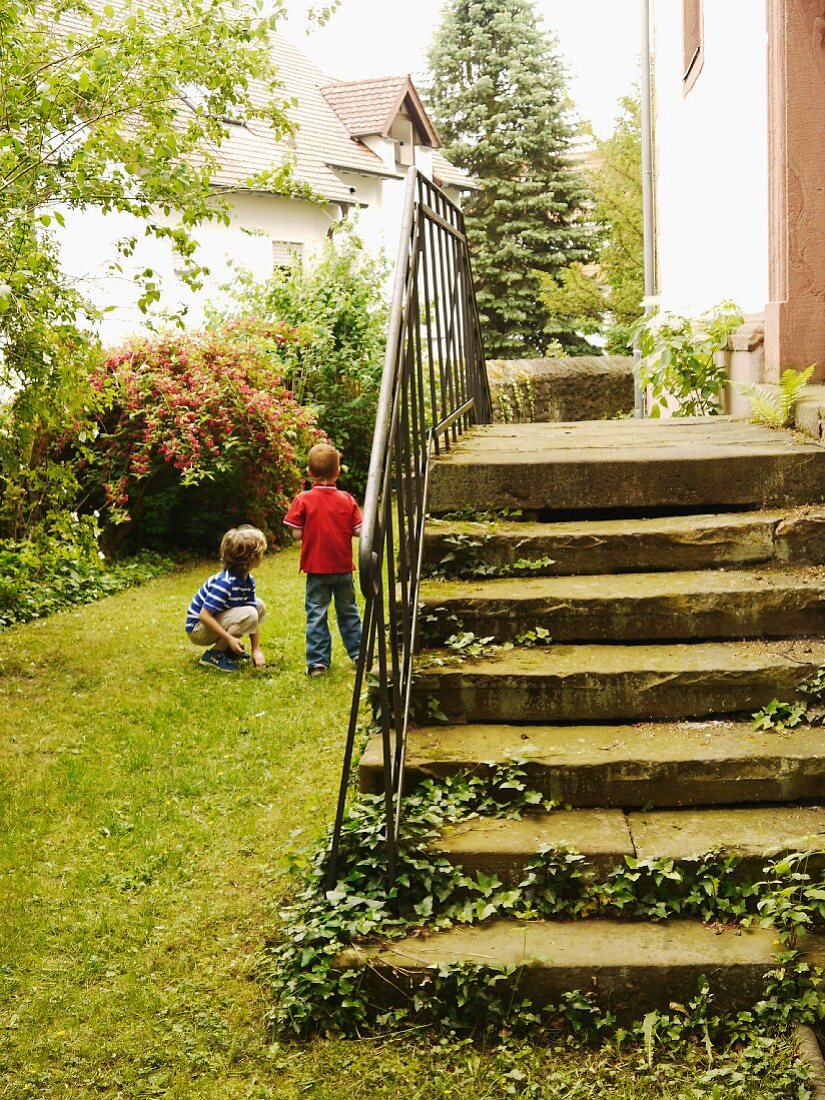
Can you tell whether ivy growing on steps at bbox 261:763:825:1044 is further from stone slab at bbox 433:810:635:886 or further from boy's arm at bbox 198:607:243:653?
boy's arm at bbox 198:607:243:653

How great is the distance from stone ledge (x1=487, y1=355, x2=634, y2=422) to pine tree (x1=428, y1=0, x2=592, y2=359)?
1734 cm

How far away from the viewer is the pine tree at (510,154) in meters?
27.8

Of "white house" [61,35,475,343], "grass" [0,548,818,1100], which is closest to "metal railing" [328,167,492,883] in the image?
"grass" [0,548,818,1100]

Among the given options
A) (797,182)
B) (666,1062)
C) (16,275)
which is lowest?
(666,1062)

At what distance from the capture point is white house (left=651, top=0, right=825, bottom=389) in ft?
17.3

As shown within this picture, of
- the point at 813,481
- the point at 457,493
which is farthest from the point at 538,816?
the point at 813,481

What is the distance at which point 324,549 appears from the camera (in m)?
6.24

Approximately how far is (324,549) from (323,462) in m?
→ 0.50

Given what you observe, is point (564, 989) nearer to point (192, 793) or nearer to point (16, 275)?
point (192, 793)

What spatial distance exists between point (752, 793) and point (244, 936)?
5.12 feet

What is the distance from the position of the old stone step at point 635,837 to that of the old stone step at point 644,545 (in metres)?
1.07

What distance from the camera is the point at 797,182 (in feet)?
17.3

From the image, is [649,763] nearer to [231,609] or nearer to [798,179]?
[798,179]

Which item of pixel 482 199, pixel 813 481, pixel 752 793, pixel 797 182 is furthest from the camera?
pixel 482 199
